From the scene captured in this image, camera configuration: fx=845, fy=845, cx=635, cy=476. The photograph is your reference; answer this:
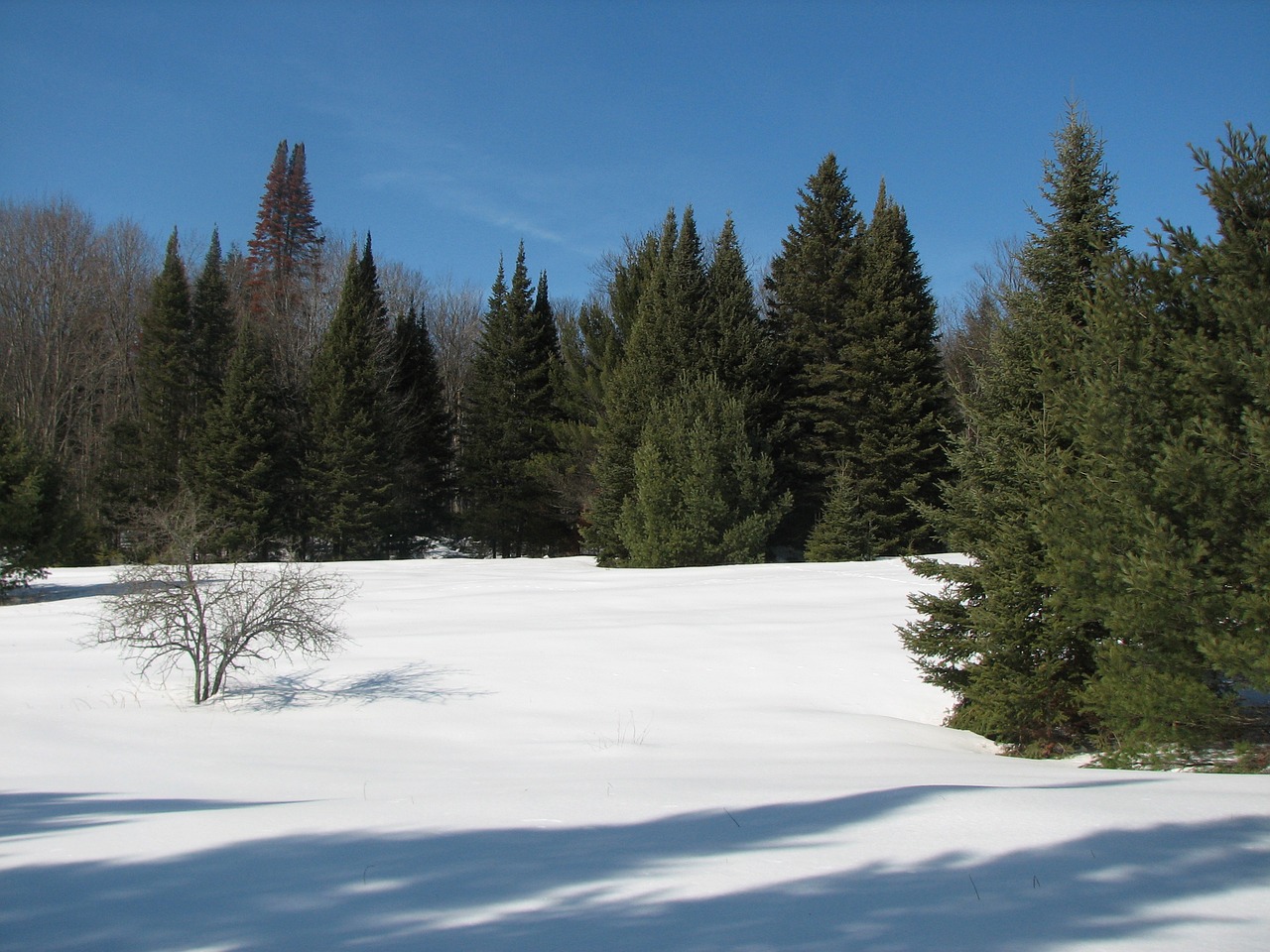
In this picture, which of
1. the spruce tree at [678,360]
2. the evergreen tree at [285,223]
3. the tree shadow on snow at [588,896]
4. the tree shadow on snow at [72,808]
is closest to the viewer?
the tree shadow on snow at [588,896]

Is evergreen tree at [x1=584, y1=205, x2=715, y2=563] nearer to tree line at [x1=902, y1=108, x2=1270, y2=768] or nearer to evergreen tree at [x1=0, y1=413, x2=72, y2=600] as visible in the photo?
evergreen tree at [x1=0, y1=413, x2=72, y2=600]

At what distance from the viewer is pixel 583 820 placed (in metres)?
4.95

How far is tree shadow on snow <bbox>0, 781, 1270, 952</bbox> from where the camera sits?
317cm

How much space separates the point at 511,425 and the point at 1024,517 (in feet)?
103

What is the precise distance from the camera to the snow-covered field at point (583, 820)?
330 cm

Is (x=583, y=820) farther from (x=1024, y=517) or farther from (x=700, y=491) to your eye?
(x=700, y=491)

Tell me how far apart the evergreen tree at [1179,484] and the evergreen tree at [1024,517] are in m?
0.55

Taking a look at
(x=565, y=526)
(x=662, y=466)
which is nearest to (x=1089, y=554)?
(x=662, y=466)

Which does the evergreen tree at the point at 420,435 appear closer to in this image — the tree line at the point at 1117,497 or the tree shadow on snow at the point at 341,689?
the tree shadow on snow at the point at 341,689

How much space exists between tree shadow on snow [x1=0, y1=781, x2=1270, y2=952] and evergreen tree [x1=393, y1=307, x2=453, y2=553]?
3629 centimetres

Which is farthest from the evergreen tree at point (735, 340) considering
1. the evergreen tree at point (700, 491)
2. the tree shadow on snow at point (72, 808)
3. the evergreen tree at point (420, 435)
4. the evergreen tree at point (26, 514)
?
the tree shadow on snow at point (72, 808)

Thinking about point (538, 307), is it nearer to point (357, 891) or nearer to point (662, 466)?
point (662, 466)

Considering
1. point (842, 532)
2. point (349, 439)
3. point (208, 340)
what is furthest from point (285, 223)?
point (842, 532)

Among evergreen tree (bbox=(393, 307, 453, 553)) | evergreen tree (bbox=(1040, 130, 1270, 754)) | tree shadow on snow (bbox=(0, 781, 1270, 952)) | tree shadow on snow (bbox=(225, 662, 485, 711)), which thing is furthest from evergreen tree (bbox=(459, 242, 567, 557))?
tree shadow on snow (bbox=(0, 781, 1270, 952))
